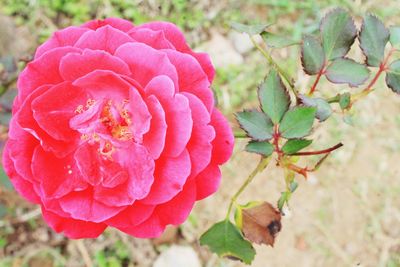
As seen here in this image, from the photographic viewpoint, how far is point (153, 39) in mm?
941

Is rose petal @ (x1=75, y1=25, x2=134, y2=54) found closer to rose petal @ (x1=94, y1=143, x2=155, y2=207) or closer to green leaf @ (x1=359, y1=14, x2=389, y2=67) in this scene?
rose petal @ (x1=94, y1=143, x2=155, y2=207)

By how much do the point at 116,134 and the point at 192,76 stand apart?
166mm

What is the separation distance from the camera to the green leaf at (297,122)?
96cm

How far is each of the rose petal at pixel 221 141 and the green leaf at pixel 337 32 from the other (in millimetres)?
251

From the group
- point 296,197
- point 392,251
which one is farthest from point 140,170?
point 392,251

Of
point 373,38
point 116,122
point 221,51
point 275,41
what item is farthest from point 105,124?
point 221,51

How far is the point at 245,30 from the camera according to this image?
1101 mm

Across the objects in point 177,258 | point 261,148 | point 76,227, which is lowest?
point 177,258

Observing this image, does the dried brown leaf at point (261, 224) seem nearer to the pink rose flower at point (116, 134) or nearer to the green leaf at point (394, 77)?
the pink rose flower at point (116, 134)

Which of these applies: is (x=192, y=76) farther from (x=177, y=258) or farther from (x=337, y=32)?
(x=177, y=258)

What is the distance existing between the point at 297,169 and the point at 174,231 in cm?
93

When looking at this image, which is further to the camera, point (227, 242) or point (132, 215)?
point (227, 242)

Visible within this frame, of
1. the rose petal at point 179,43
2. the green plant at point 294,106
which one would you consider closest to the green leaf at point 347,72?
the green plant at point 294,106

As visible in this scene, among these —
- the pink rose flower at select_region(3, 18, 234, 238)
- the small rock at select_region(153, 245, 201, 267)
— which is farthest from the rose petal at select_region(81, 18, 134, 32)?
the small rock at select_region(153, 245, 201, 267)
